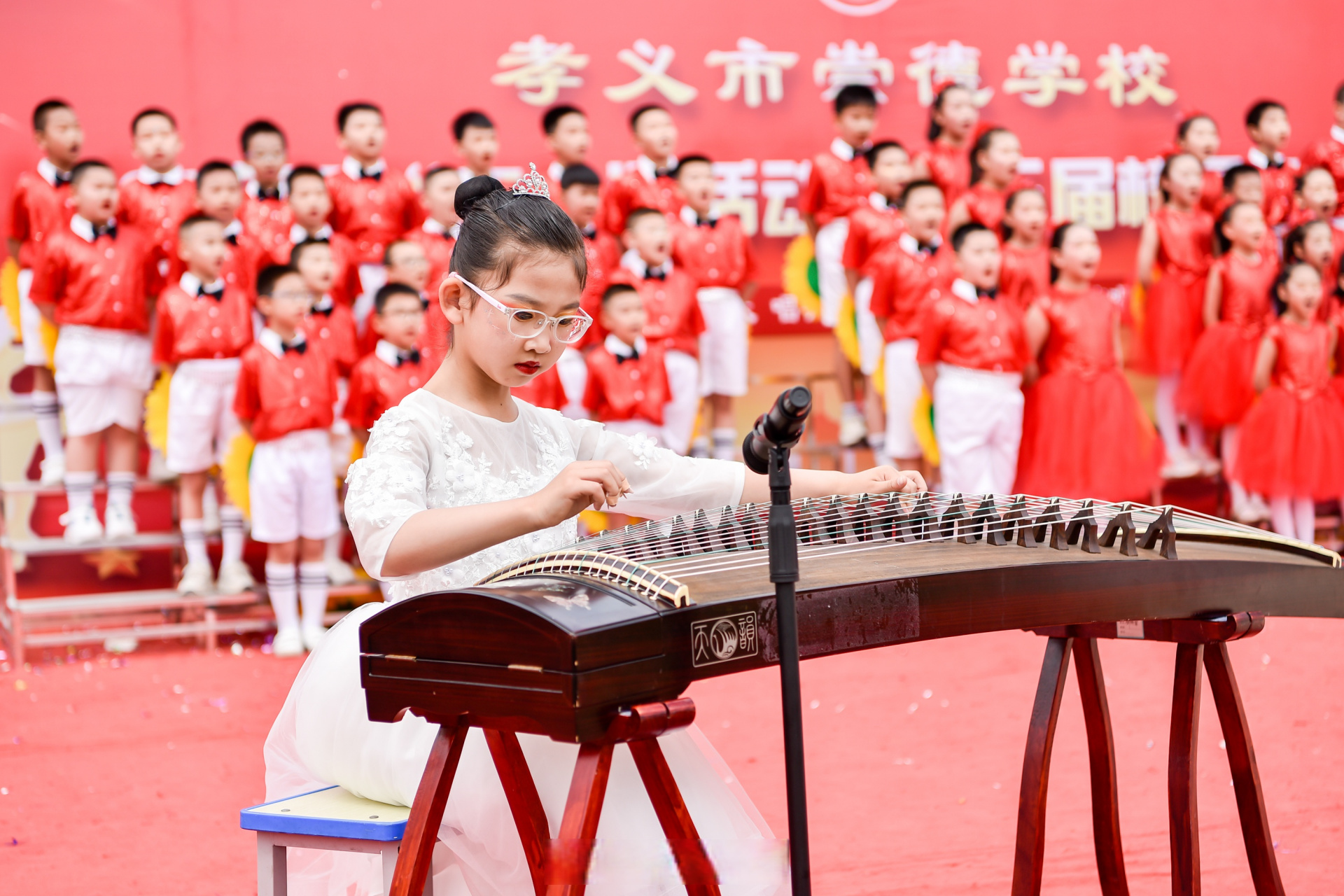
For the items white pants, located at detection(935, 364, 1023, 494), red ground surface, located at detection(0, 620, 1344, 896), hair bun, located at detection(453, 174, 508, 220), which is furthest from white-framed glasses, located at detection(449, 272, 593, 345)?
white pants, located at detection(935, 364, 1023, 494)

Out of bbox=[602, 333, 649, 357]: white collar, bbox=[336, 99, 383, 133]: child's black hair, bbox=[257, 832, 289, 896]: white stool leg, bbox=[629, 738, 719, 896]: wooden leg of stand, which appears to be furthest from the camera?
bbox=[336, 99, 383, 133]: child's black hair

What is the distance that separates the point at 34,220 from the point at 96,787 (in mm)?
2778

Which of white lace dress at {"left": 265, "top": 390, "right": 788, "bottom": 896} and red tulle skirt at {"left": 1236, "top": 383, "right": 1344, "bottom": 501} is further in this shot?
red tulle skirt at {"left": 1236, "top": 383, "right": 1344, "bottom": 501}

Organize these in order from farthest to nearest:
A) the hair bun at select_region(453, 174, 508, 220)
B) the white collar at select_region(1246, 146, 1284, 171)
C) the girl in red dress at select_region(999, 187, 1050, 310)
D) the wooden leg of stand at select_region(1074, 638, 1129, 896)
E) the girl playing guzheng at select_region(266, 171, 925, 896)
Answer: the white collar at select_region(1246, 146, 1284, 171) → the girl in red dress at select_region(999, 187, 1050, 310) → the wooden leg of stand at select_region(1074, 638, 1129, 896) → the hair bun at select_region(453, 174, 508, 220) → the girl playing guzheng at select_region(266, 171, 925, 896)

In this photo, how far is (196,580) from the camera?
208 inches

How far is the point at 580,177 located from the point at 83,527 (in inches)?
95.3

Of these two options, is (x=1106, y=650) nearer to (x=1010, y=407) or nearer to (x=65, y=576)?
(x=1010, y=407)

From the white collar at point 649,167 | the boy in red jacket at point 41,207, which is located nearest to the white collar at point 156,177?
the boy in red jacket at point 41,207

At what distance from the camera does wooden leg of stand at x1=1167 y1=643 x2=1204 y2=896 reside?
2.15m

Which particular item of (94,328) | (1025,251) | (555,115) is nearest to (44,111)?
(94,328)

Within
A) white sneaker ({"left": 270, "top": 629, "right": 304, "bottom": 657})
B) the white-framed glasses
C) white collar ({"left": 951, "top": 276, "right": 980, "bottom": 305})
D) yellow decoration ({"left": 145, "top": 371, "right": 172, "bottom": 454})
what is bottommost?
white sneaker ({"left": 270, "top": 629, "right": 304, "bottom": 657})

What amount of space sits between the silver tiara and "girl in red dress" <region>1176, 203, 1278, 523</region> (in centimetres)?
507

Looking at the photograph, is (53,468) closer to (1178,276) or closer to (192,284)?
(192,284)

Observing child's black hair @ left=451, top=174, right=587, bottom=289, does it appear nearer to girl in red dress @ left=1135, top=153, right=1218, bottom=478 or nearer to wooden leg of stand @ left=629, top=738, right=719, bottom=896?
wooden leg of stand @ left=629, top=738, right=719, bottom=896
